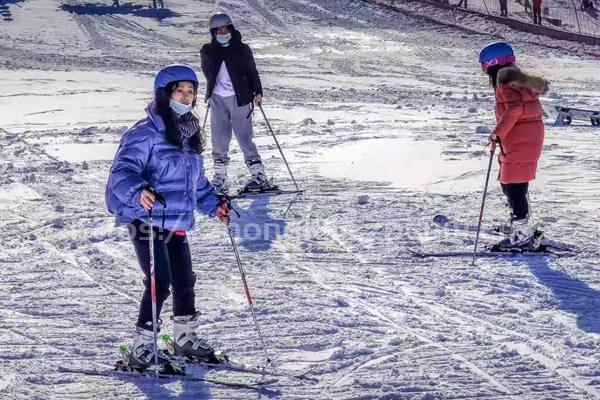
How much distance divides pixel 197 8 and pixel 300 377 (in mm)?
28233

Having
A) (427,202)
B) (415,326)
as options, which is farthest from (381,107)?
(415,326)

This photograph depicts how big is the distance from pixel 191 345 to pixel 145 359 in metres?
0.29

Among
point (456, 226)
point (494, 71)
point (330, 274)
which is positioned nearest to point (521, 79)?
point (494, 71)

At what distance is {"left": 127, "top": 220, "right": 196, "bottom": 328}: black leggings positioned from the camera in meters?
5.52

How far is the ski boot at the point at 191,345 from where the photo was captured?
5.73m

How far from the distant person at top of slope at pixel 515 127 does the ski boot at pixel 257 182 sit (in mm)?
3003

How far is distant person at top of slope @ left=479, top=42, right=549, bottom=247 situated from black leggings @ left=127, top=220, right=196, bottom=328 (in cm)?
300

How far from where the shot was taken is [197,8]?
108 feet

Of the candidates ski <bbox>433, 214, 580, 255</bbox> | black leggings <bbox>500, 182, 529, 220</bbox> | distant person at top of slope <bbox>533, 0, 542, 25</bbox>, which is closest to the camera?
black leggings <bbox>500, 182, 529, 220</bbox>

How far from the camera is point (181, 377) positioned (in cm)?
558

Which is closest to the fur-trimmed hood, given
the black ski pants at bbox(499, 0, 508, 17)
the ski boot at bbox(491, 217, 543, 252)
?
the ski boot at bbox(491, 217, 543, 252)

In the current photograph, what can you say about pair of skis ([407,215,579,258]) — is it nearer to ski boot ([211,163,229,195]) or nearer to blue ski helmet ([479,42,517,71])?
blue ski helmet ([479,42,517,71])

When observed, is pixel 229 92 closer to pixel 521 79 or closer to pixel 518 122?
pixel 518 122

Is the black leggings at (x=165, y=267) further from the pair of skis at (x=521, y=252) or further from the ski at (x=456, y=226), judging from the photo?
the ski at (x=456, y=226)
